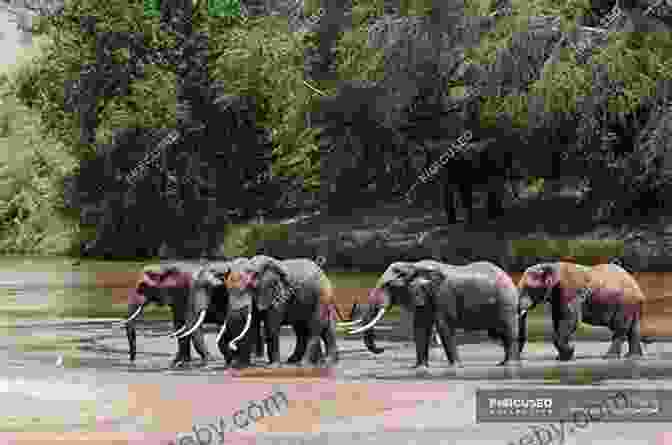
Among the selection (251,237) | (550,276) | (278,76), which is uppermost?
(278,76)

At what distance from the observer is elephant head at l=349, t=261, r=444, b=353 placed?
2205 centimetres

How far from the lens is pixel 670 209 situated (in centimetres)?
5203

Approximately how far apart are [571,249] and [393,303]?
95.0ft

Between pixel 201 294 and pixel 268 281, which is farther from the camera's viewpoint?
pixel 201 294

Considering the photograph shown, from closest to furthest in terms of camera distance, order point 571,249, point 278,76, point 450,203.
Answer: point 571,249
point 450,203
point 278,76

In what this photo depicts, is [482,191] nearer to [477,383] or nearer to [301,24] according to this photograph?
[301,24]

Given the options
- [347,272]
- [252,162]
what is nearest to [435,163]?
[347,272]


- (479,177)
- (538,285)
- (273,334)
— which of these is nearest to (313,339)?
(273,334)

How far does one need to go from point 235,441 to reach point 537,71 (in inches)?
1474

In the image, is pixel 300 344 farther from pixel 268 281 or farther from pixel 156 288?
pixel 156 288

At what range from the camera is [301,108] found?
5969 centimetres

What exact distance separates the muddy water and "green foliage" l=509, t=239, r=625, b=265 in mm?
20974

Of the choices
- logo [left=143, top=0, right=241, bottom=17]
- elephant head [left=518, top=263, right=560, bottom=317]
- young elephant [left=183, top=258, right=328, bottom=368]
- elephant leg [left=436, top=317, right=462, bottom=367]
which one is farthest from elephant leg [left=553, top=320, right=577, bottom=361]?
logo [left=143, top=0, right=241, bottom=17]

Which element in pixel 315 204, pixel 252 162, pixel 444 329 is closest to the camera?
pixel 444 329
